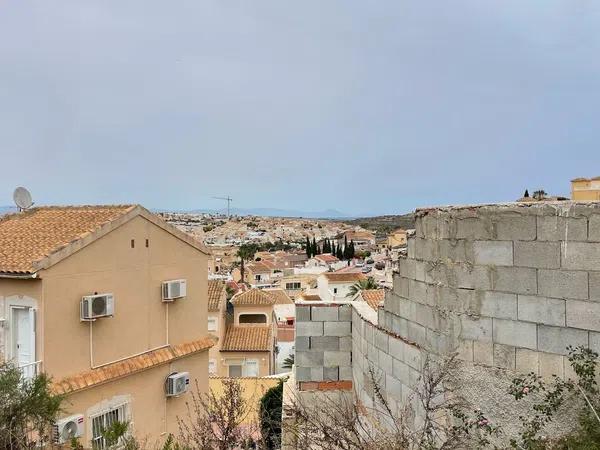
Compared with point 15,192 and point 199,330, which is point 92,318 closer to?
point 199,330

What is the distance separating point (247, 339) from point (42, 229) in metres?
16.6

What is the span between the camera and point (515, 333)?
4629 mm

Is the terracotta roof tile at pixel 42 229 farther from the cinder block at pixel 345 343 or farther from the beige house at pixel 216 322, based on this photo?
the beige house at pixel 216 322

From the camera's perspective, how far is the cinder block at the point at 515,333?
14.9 ft

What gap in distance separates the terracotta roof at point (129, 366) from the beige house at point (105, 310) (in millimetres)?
28

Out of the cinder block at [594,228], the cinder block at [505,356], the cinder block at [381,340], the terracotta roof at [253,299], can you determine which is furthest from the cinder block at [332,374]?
the terracotta roof at [253,299]

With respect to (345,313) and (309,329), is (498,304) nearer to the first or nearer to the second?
(345,313)

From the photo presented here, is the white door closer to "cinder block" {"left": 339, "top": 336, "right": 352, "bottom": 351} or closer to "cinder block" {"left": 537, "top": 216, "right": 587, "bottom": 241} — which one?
"cinder block" {"left": 339, "top": 336, "right": 352, "bottom": 351}

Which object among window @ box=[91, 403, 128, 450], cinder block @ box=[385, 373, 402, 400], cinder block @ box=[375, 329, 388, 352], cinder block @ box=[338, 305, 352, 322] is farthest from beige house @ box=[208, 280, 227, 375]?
cinder block @ box=[385, 373, 402, 400]

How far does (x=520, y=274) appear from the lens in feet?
15.1

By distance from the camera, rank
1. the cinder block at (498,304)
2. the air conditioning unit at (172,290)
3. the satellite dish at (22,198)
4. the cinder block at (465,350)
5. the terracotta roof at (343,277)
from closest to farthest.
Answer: the cinder block at (498,304) < the cinder block at (465,350) < the air conditioning unit at (172,290) < the satellite dish at (22,198) < the terracotta roof at (343,277)

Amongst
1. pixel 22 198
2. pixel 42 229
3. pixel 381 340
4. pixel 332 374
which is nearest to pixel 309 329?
pixel 332 374

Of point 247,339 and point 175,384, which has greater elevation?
point 175,384

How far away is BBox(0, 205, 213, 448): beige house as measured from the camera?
11.1 metres
